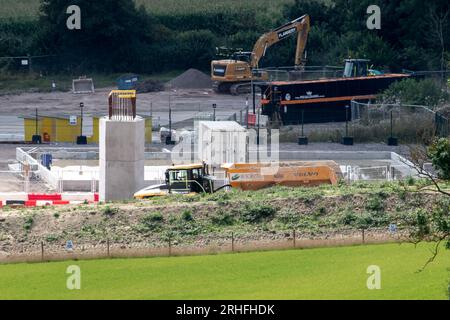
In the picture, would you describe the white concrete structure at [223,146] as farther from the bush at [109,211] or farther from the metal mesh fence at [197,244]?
the metal mesh fence at [197,244]

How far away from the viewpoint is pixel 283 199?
121ft

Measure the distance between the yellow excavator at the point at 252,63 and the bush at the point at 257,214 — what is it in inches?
1530

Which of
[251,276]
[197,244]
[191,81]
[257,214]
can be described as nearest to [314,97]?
[191,81]

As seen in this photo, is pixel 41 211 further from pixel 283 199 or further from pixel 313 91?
pixel 313 91

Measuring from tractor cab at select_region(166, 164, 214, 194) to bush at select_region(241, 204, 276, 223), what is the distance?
5.60m

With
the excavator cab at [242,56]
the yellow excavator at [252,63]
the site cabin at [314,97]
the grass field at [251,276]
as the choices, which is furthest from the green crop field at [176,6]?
the grass field at [251,276]

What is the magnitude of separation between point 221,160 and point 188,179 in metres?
6.55

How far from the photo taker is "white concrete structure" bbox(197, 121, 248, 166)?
48.2 meters

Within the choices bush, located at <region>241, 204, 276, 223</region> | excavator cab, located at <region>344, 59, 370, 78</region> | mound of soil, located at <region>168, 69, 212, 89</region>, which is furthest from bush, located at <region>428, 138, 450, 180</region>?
mound of soil, located at <region>168, 69, 212, 89</region>

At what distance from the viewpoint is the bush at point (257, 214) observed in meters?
35.8

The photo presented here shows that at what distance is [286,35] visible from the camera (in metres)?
76.4
